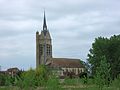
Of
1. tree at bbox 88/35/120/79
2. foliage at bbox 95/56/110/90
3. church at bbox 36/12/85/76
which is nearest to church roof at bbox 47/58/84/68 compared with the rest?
church at bbox 36/12/85/76

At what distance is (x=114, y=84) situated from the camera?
891 inches

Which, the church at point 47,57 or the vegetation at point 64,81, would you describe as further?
the church at point 47,57

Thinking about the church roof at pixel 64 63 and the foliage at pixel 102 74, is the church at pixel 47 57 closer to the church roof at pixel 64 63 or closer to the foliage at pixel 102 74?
the church roof at pixel 64 63

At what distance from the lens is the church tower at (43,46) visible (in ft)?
501

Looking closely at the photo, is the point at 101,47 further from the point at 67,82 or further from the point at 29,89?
the point at 29,89

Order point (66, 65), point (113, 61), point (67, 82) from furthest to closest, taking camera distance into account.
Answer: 1. point (66, 65)
2. point (113, 61)
3. point (67, 82)

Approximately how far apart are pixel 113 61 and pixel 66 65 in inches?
2721

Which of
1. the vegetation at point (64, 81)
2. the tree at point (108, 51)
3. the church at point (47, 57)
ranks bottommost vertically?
the vegetation at point (64, 81)

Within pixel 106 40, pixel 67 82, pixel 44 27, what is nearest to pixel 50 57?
pixel 44 27

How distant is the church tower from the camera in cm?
15262

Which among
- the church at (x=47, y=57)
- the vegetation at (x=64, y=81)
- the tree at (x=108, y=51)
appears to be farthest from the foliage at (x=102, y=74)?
the church at (x=47, y=57)

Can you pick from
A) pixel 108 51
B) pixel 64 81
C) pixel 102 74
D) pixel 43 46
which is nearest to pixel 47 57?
pixel 43 46

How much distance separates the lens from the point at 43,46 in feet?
514

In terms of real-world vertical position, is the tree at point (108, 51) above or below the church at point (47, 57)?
below
